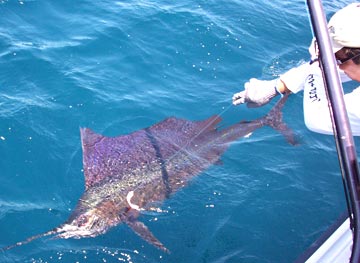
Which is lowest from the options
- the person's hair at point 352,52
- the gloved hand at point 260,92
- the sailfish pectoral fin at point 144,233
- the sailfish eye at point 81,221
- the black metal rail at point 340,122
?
the sailfish pectoral fin at point 144,233

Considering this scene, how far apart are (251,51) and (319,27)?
611 centimetres

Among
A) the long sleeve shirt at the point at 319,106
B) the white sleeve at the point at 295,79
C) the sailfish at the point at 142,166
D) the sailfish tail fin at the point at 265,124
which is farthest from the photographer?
the sailfish tail fin at the point at 265,124

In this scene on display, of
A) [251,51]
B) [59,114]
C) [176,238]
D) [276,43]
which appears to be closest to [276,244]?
[176,238]

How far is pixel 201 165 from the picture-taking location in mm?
4859

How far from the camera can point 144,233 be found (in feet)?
12.9

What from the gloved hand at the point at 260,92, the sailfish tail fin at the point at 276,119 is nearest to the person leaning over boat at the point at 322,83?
the gloved hand at the point at 260,92

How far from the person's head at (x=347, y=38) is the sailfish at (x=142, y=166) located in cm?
237

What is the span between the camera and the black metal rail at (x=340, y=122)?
5.17 feet

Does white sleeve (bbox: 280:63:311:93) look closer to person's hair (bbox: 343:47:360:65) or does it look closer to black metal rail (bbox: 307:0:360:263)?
person's hair (bbox: 343:47:360:65)

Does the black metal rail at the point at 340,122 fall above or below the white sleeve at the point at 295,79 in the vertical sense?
below

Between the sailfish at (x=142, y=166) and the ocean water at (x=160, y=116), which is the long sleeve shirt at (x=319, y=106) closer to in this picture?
the ocean water at (x=160, y=116)

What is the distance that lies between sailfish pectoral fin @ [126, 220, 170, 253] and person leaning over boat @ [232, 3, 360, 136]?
1.68 metres

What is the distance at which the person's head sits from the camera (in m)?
2.40

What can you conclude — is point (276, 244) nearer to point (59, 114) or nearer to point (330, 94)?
point (330, 94)
